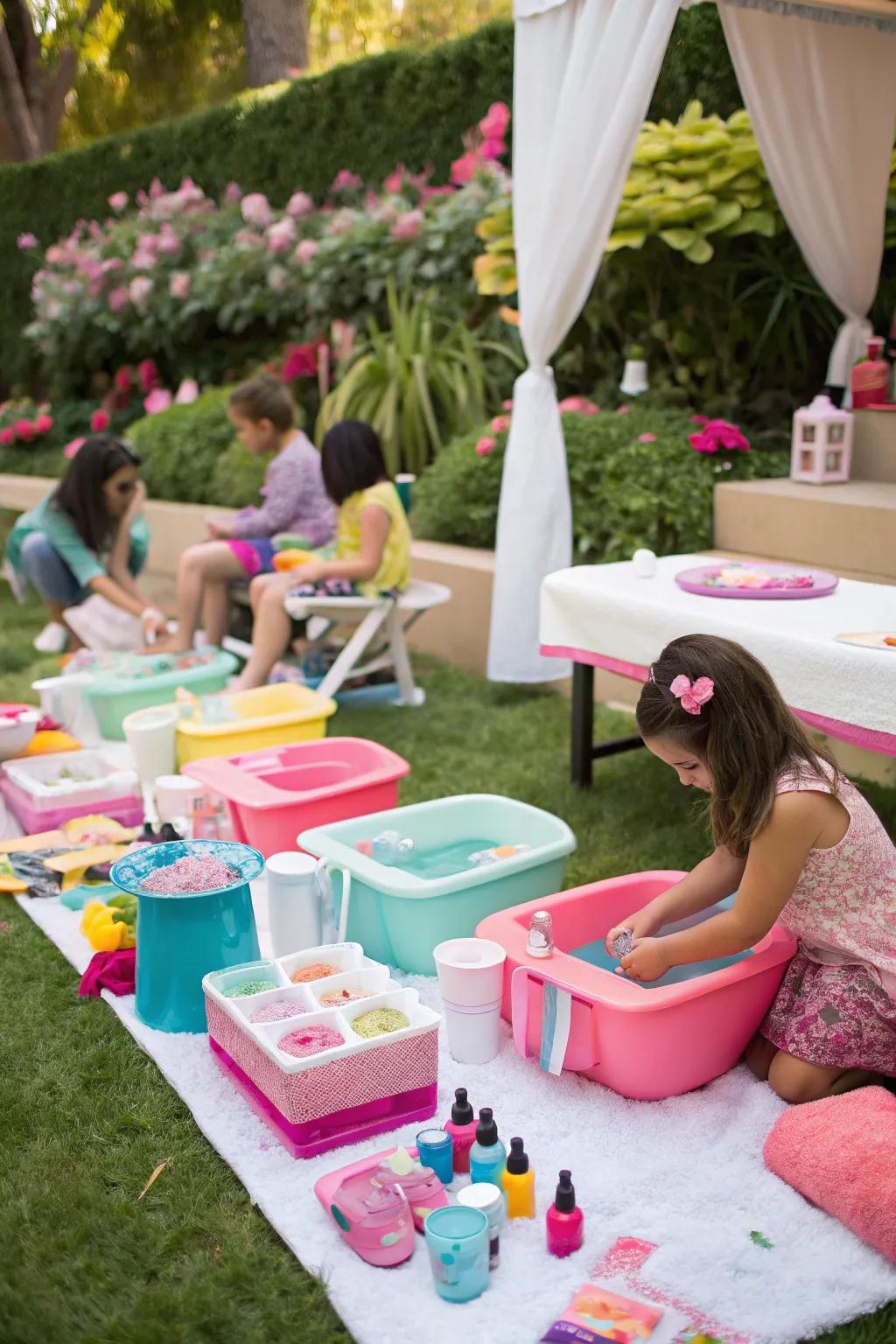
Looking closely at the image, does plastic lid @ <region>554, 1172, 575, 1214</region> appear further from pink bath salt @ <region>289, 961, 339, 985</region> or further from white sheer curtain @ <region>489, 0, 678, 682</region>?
white sheer curtain @ <region>489, 0, 678, 682</region>

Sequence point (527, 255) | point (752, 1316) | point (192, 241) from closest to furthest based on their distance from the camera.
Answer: point (752, 1316)
point (527, 255)
point (192, 241)

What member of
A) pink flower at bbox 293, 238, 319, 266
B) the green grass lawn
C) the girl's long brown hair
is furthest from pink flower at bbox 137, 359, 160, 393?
the girl's long brown hair

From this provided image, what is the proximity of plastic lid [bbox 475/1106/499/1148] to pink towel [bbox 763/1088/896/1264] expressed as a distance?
46 cm

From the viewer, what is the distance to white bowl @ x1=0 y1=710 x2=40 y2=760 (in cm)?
371

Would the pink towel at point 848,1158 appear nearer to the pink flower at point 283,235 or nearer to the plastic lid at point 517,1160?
the plastic lid at point 517,1160

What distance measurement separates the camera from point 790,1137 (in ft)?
6.65

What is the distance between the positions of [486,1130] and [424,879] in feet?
2.52

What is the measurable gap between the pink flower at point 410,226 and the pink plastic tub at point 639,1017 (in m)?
5.42

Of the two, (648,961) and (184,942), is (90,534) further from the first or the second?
(648,961)

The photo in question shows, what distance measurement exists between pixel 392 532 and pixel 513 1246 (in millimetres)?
2945

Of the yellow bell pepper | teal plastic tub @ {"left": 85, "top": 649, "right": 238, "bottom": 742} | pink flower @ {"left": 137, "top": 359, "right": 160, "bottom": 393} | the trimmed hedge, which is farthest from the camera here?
pink flower @ {"left": 137, "top": 359, "right": 160, "bottom": 393}

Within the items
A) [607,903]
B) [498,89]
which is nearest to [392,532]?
[607,903]

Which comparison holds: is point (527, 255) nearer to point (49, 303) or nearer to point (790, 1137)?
point (790, 1137)

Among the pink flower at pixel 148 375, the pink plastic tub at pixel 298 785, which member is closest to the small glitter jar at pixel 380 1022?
the pink plastic tub at pixel 298 785
